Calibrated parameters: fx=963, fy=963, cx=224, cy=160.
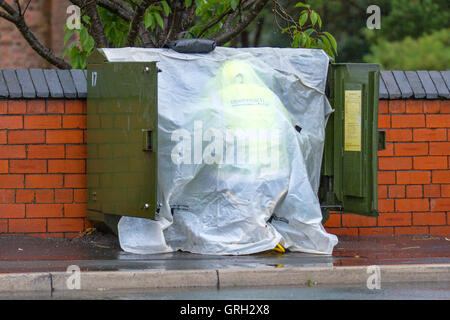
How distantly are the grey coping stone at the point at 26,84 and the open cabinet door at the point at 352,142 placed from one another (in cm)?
291

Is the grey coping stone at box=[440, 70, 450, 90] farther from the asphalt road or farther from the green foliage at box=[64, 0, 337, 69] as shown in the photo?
the asphalt road

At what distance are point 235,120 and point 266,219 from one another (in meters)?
0.94

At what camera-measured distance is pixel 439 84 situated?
399 inches

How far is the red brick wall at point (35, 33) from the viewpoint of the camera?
15789 mm

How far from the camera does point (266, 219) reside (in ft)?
28.5

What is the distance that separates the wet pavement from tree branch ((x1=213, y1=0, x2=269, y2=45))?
8.79 ft

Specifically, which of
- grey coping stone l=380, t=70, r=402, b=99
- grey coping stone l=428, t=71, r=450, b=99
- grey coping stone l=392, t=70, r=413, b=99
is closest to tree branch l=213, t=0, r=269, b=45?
grey coping stone l=380, t=70, r=402, b=99

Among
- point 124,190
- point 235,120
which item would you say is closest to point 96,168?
point 124,190

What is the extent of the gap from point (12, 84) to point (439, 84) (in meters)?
4.39

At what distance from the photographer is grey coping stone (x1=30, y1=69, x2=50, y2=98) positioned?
9398 mm
